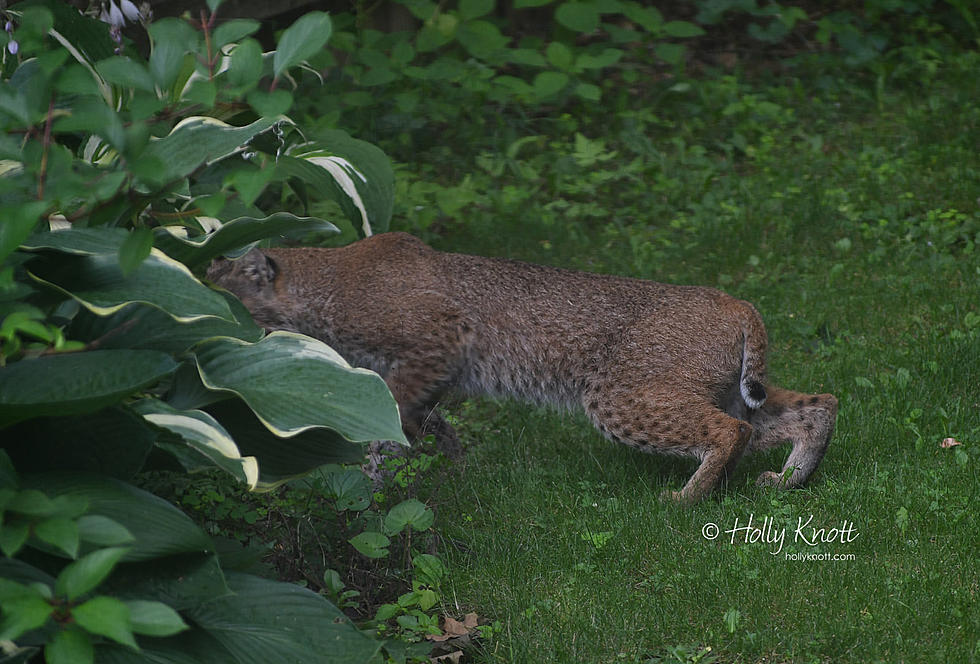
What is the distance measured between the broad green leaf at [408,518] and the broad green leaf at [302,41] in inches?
62.4

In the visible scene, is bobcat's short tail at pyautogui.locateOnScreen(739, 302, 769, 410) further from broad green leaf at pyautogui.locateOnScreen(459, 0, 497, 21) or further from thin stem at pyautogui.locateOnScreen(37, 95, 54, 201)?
broad green leaf at pyautogui.locateOnScreen(459, 0, 497, 21)

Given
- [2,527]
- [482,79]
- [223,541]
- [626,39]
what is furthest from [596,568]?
[626,39]

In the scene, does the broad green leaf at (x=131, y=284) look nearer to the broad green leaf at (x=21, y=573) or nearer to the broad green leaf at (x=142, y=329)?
the broad green leaf at (x=142, y=329)

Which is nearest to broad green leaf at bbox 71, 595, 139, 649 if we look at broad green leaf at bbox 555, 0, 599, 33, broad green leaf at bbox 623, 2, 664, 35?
broad green leaf at bbox 555, 0, 599, 33

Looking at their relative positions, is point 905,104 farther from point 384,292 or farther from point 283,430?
point 283,430

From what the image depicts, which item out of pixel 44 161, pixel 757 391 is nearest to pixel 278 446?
pixel 44 161

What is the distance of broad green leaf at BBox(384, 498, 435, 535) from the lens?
10.9ft

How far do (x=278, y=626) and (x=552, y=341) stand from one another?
2.10 meters

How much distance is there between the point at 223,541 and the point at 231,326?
1.91 feet

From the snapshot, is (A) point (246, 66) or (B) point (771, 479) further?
(B) point (771, 479)

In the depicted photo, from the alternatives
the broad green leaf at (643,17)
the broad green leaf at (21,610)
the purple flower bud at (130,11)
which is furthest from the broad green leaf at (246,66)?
the broad green leaf at (643,17)

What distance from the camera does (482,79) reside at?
24.0 ft

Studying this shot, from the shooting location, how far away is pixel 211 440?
2510mm

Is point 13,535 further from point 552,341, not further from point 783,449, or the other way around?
point 783,449
